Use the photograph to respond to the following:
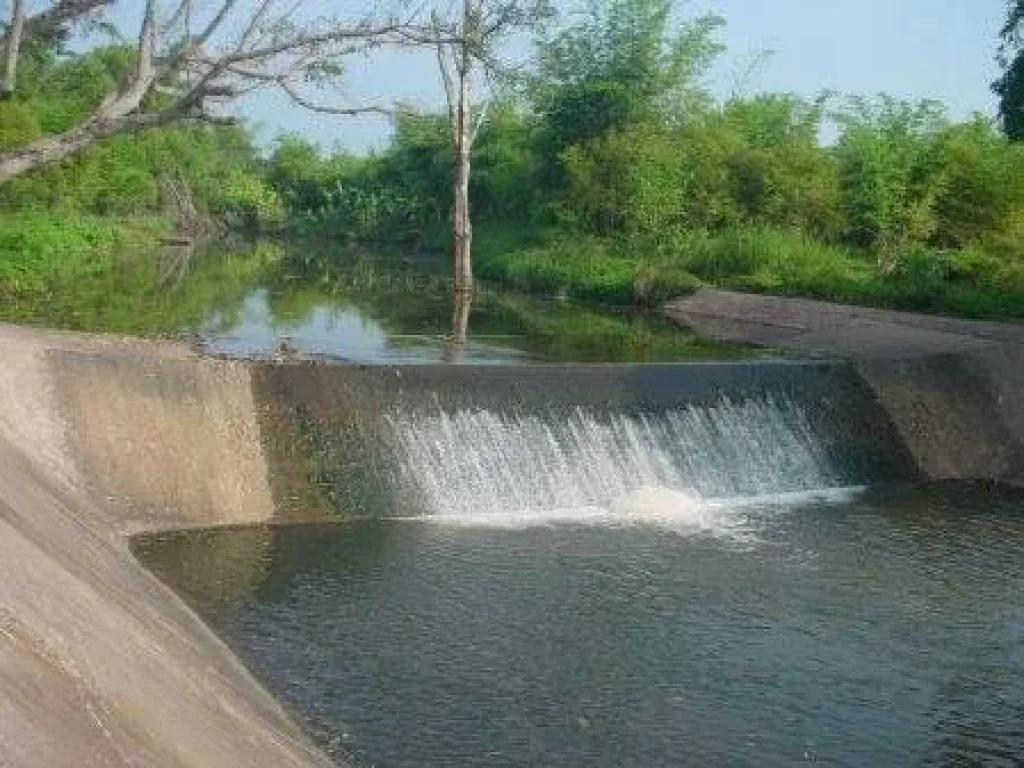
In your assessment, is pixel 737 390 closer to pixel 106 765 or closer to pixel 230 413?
pixel 230 413

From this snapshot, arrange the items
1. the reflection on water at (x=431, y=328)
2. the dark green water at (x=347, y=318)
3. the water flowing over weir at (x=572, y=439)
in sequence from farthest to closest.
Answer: the dark green water at (x=347, y=318) < the reflection on water at (x=431, y=328) < the water flowing over weir at (x=572, y=439)

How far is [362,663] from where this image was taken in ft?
24.9

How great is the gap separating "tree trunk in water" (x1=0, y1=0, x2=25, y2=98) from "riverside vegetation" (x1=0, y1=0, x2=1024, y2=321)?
290 inches

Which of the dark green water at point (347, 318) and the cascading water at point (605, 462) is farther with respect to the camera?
the dark green water at point (347, 318)

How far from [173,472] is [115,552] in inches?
88.7

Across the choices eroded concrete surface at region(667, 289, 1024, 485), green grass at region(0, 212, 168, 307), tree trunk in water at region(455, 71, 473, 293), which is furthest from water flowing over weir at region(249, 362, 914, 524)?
tree trunk in water at region(455, 71, 473, 293)

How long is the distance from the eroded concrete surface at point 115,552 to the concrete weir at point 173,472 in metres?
0.01

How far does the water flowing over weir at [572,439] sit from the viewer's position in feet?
37.9

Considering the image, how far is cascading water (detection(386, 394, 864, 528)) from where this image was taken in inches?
467

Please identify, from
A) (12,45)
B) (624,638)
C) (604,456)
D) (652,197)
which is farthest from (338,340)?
(652,197)

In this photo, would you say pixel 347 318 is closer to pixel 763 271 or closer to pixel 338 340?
pixel 338 340

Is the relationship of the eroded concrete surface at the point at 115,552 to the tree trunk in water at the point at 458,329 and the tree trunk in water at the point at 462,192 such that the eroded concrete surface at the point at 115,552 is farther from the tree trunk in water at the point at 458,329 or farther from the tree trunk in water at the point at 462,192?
the tree trunk in water at the point at 462,192

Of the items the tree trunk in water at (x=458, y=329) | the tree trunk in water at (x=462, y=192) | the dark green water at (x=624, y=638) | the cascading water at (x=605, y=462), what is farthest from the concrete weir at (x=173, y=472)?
the tree trunk in water at (x=462, y=192)

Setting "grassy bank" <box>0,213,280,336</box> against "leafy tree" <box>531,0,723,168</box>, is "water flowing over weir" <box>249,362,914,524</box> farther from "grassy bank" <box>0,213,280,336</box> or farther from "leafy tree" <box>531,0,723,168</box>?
"leafy tree" <box>531,0,723,168</box>
